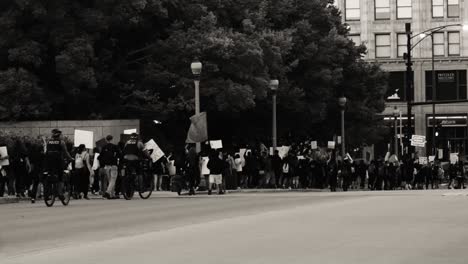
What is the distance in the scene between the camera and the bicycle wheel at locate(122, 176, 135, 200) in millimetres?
30406

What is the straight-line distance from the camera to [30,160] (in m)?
32.9

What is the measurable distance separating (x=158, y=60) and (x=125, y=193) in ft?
62.9

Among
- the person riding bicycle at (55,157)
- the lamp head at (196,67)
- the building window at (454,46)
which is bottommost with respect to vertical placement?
the person riding bicycle at (55,157)

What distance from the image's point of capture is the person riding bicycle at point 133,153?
98.7 feet

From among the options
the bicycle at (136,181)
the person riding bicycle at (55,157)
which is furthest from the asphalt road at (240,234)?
the bicycle at (136,181)

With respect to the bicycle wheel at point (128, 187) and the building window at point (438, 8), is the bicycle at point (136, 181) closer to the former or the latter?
the bicycle wheel at point (128, 187)

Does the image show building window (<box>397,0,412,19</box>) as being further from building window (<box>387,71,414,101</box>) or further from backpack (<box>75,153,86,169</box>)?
backpack (<box>75,153,86,169</box>)

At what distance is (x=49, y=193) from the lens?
1053 inches

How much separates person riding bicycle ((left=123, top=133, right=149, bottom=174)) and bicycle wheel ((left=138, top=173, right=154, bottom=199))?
0.60m

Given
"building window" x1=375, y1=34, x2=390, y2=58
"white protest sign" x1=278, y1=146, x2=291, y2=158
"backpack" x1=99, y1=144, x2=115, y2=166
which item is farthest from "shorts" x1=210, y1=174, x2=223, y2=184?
"building window" x1=375, y1=34, x2=390, y2=58

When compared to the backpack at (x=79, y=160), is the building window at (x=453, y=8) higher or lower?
higher

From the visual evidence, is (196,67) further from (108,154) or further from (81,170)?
(108,154)

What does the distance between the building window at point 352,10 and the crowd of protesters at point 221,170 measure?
3737cm

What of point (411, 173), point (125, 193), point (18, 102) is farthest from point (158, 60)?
Result: point (125, 193)
